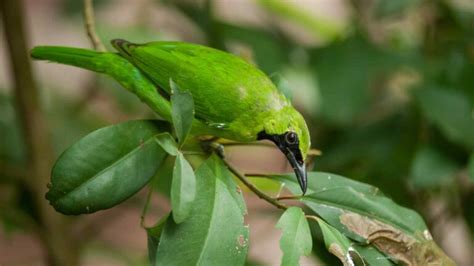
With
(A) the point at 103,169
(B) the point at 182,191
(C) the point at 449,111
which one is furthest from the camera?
(C) the point at 449,111

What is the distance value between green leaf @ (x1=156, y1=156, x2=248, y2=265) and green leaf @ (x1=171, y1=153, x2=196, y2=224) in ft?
0.19

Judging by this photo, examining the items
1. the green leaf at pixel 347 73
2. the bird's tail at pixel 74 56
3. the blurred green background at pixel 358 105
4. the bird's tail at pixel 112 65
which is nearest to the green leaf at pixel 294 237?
the bird's tail at pixel 112 65

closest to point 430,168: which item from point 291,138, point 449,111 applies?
point 449,111

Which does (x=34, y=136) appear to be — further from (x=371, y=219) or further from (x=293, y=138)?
(x=371, y=219)

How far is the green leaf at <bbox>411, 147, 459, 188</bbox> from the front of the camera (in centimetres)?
215

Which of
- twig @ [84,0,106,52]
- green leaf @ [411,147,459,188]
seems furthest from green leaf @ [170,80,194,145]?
green leaf @ [411,147,459,188]

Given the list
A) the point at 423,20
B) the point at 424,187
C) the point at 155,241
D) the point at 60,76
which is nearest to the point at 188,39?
the point at 423,20

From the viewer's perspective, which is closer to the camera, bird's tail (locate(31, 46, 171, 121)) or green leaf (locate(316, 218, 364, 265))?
green leaf (locate(316, 218, 364, 265))

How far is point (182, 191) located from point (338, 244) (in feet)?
0.88

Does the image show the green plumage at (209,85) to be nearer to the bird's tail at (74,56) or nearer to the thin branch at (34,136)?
the bird's tail at (74,56)

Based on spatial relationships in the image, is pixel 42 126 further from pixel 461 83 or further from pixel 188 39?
pixel 461 83

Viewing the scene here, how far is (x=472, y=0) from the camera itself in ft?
10.6

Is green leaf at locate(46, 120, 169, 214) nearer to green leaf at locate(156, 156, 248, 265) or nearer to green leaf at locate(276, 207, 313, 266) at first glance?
green leaf at locate(156, 156, 248, 265)

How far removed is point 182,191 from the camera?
1.18 meters
